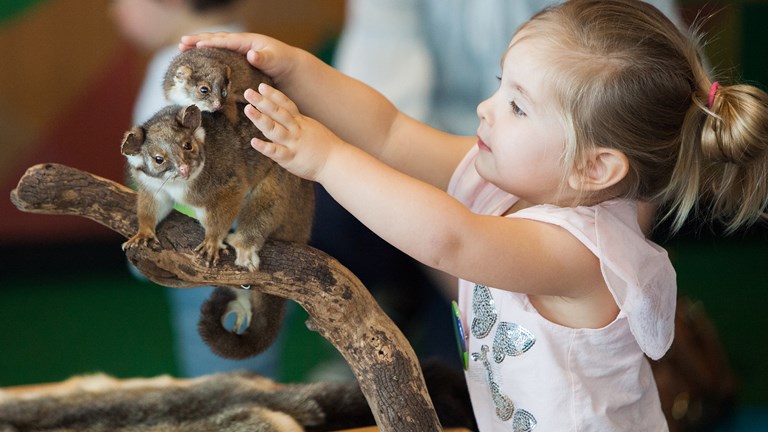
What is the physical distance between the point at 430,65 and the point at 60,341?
1.34m

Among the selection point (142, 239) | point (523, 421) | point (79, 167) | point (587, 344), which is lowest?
point (523, 421)

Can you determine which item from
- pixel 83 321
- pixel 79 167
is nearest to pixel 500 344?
pixel 79 167

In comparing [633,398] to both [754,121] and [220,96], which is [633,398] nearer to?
[754,121]

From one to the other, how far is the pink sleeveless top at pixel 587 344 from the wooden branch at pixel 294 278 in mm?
165

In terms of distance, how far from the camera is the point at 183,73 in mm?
1008

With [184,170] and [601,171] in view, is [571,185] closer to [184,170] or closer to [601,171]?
Result: [601,171]

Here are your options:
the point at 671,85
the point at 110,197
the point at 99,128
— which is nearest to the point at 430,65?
the point at 99,128

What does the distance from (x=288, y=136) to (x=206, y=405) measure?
553 mm

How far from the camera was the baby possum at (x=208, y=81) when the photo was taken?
1012 millimetres

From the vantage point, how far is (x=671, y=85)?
1102 mm

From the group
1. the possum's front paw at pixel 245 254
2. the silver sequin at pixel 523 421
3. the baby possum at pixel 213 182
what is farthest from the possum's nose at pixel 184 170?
the silver sequin at pixel 523 421

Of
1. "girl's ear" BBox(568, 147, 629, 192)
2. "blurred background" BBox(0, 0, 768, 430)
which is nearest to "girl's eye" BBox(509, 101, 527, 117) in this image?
"girl's ear" BBox(568, 147, 629, 192)

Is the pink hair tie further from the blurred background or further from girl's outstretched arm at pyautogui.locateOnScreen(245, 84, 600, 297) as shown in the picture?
the blurred background

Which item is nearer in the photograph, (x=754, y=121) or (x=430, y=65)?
(x=754, y=121)
